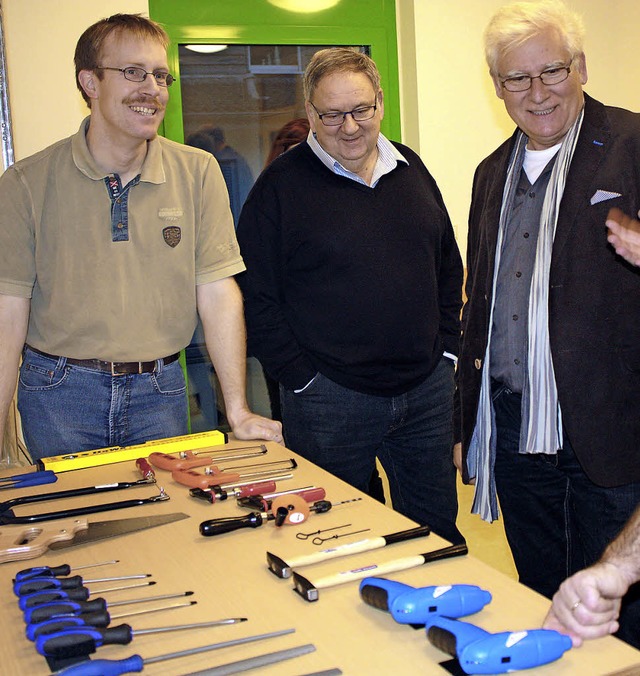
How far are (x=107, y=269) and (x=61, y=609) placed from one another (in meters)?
1.15

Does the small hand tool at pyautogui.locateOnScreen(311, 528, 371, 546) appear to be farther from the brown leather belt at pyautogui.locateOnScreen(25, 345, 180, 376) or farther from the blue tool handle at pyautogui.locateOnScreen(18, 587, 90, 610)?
the brown leather belt at pyautogui.locateOnScreen(25, 345, 180, 376)

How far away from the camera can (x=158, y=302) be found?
219cm

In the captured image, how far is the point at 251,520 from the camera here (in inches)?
59.4

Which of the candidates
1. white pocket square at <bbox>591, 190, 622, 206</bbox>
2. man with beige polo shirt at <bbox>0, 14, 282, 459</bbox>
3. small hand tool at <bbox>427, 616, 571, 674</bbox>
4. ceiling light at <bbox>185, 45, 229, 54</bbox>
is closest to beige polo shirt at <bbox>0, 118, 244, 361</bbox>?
man with beige polo shirt at <bbox>0, 14, 282, 459</bbox>

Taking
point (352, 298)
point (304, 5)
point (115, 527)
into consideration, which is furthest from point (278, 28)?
point (115, 527)

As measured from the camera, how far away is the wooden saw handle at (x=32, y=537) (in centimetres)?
144

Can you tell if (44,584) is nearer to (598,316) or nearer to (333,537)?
(333,537)

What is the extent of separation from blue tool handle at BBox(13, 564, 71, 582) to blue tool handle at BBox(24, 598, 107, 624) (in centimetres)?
14

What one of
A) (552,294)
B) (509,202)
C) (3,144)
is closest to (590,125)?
(509,202)

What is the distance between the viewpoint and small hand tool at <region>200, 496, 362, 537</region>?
58.4 inches

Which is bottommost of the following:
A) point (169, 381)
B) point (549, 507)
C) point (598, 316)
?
point (549, 507)

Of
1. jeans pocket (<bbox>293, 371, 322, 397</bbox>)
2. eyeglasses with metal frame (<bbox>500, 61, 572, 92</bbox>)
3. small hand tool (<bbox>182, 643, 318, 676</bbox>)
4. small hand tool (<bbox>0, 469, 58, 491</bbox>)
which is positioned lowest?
small hand tool (<bbox>182, 643, 318, 676</bbox>)

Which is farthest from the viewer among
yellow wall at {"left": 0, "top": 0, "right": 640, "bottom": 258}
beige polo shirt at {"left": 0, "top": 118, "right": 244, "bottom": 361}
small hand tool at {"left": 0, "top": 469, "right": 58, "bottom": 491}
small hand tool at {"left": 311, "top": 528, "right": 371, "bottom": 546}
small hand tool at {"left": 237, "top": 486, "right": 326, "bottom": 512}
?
yellow wall at {"left": 0, "top": 0, "right": 640, "bottom": 258}

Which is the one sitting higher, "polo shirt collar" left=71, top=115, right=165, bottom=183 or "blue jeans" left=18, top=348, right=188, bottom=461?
"polo shirt collar" left=71, top=115, right=165, bottom=183
